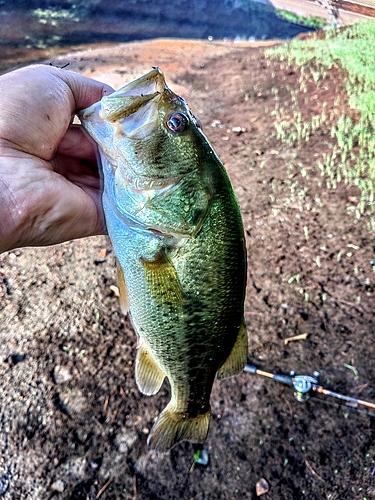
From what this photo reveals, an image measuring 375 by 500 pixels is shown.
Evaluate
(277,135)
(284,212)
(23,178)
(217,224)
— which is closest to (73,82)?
(23,178)

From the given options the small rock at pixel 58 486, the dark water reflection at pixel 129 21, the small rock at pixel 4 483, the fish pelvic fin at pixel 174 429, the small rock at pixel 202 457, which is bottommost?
the dark water reflection at pixel 129 21

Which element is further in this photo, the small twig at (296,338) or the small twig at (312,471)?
the small twig at (296,338)

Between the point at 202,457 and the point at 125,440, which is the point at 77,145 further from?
the point at 202,457

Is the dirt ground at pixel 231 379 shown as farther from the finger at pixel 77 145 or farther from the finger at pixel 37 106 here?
the finger at pixel 37 106

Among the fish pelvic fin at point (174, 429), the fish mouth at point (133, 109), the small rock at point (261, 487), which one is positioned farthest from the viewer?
the small rock at point (261, 487)

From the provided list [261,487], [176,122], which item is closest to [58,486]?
[261,487]

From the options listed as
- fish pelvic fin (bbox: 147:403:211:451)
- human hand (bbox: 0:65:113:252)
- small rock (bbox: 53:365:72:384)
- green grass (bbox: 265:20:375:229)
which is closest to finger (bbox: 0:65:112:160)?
human hand (bbox: 0:65:113:252)

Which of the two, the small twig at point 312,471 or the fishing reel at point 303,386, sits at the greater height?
the fishing reel at point 303,386

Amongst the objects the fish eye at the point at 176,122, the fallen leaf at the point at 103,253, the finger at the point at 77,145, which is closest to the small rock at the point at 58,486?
the finger at the point at 77,145
